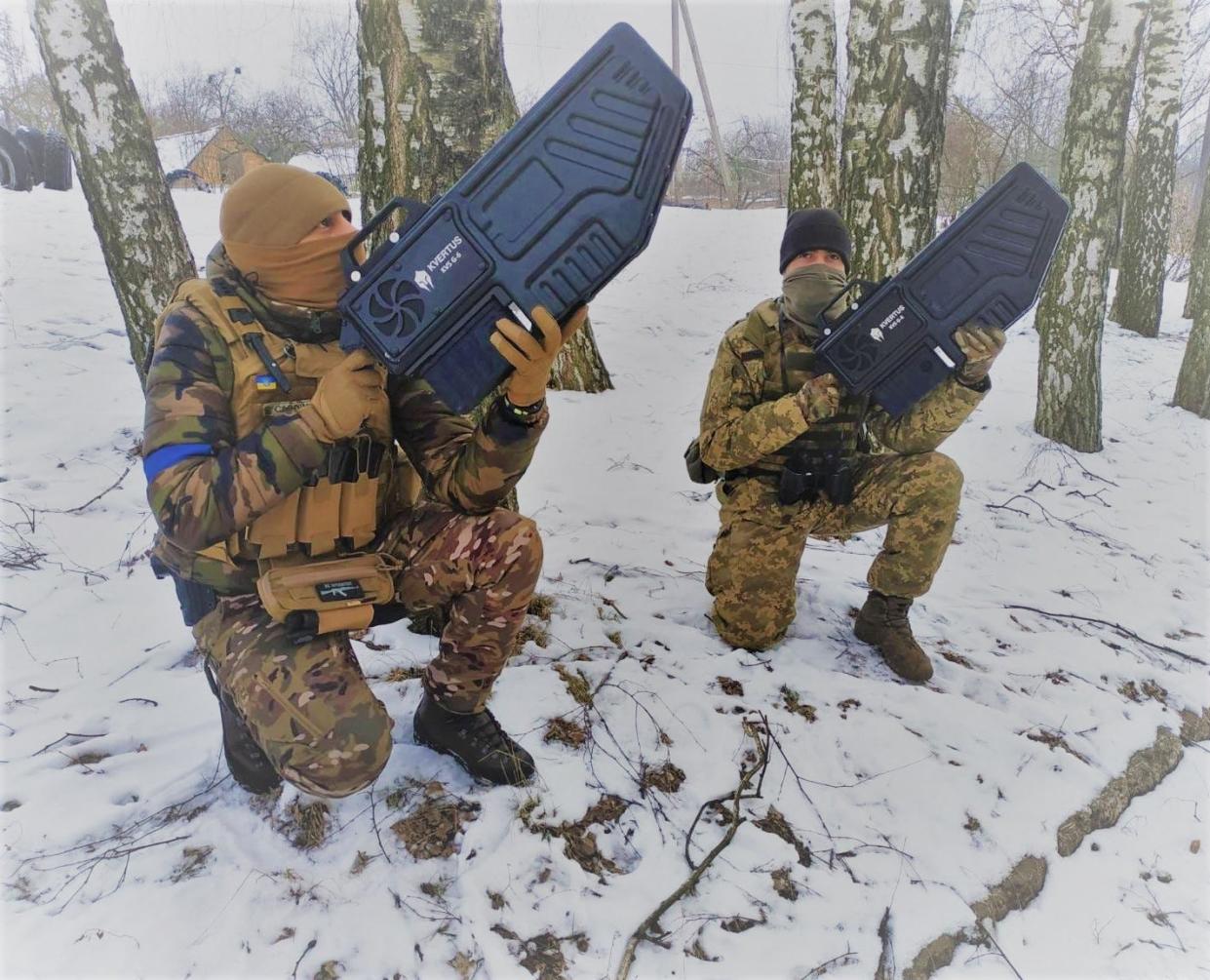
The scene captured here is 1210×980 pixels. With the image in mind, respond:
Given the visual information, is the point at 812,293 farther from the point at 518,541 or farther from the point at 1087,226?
the point at 1087,226

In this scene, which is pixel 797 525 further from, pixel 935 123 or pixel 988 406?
pixel 988 406

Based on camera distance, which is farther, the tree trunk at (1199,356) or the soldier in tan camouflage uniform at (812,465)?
the tree trunk at (1199,356)

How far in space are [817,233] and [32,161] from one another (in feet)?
32.1

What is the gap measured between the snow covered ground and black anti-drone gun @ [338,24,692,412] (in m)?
1.11

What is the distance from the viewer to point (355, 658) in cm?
187

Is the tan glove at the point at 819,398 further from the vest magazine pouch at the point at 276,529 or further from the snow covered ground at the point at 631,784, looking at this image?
the vest magazine pouch at the point at 276,529

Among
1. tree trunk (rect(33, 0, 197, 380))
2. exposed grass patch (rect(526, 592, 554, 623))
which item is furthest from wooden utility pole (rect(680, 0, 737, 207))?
exposed grass patch (rect(526, 592, 554, 623))

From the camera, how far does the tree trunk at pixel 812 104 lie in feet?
18.6

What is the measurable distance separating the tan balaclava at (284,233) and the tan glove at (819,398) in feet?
4.90

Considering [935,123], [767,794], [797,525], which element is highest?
[935,123]

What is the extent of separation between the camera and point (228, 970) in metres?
1.46

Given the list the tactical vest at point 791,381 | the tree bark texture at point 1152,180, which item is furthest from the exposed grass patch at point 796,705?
the tree bark texture at point 1152,180

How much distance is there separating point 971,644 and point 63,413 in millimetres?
4890

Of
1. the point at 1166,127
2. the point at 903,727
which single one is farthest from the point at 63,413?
the point at 1166,127
